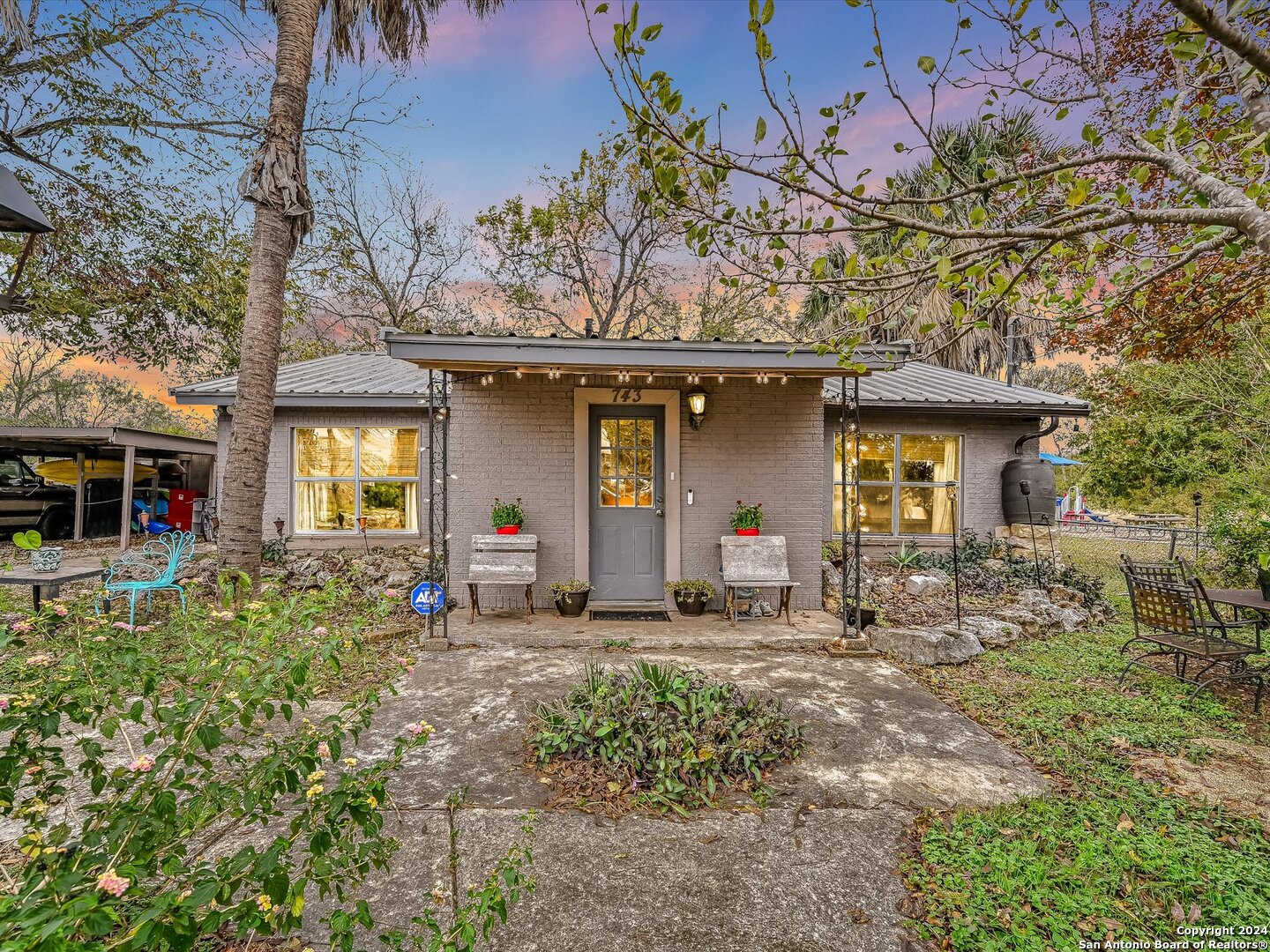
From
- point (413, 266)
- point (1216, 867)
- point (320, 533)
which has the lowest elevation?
point (1216, 867)

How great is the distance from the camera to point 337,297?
1436 cm

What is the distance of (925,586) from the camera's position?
22.9ft

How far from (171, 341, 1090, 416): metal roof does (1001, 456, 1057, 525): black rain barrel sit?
781 mm

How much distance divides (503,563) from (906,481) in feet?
21.1

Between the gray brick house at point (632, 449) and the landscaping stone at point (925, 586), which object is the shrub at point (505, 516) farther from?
the landscaping stone at point (925, 586)

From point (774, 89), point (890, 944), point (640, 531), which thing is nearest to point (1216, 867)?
point (890, 944)

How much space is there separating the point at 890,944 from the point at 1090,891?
991mm

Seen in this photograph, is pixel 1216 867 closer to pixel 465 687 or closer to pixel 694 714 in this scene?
pixel 694 714

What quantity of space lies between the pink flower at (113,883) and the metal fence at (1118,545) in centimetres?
1025

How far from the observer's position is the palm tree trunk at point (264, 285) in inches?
232

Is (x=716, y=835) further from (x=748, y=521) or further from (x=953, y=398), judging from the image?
(x=953, y=398)

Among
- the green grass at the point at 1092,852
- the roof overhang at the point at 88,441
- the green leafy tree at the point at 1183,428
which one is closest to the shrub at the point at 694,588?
the green grass at the point at 1092,852

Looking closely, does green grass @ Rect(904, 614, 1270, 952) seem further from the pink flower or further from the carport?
the carport

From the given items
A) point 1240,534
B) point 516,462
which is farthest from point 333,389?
point 1240,534
